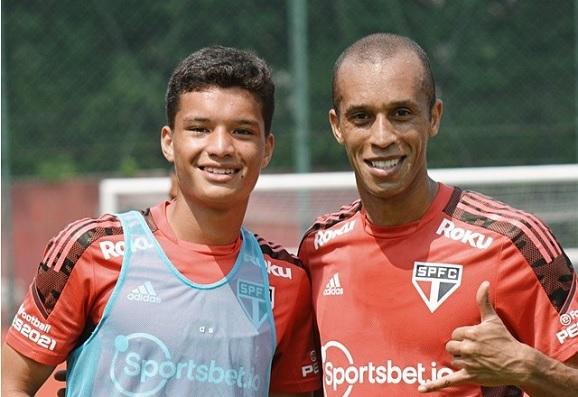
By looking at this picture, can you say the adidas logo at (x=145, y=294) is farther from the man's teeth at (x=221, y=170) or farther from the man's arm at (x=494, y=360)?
the man's arm at (x=494, y=360)

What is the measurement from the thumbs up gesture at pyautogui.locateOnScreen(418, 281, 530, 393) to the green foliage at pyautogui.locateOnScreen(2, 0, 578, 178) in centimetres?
758

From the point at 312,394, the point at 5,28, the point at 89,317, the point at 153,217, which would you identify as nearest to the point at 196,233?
the point at 153,217

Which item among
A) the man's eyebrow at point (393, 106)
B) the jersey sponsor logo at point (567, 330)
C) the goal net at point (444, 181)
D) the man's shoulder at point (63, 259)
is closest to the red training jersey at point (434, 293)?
the jersey sponsor logo at point (567, 330)

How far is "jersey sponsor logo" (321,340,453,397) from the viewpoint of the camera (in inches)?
134

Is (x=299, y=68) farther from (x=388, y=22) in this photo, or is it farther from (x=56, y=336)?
(x=56, y=336)

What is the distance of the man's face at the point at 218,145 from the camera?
11.0 feet

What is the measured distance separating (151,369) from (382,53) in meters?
1.13

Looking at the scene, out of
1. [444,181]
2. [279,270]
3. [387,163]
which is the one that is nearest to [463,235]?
[387,163]

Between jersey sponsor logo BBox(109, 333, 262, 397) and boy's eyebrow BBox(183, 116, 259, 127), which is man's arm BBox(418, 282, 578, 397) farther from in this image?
boy's eyebrow BBox(183, 116, 259, 127)

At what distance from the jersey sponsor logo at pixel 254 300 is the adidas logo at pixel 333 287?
0.69ft

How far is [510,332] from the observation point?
3.34 m

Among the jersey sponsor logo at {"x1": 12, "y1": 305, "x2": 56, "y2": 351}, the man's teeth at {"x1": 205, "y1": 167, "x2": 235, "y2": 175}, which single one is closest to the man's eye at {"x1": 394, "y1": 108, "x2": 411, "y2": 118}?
the man's teeth at {"x1": 205, "y1": 167, "x2": 235, "y2": 175}

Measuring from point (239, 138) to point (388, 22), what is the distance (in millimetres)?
7920

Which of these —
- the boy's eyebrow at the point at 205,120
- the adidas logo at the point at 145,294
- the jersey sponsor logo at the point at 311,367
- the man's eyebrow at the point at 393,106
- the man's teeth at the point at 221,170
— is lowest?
the jersey sponsor logo at the point at 311,367
